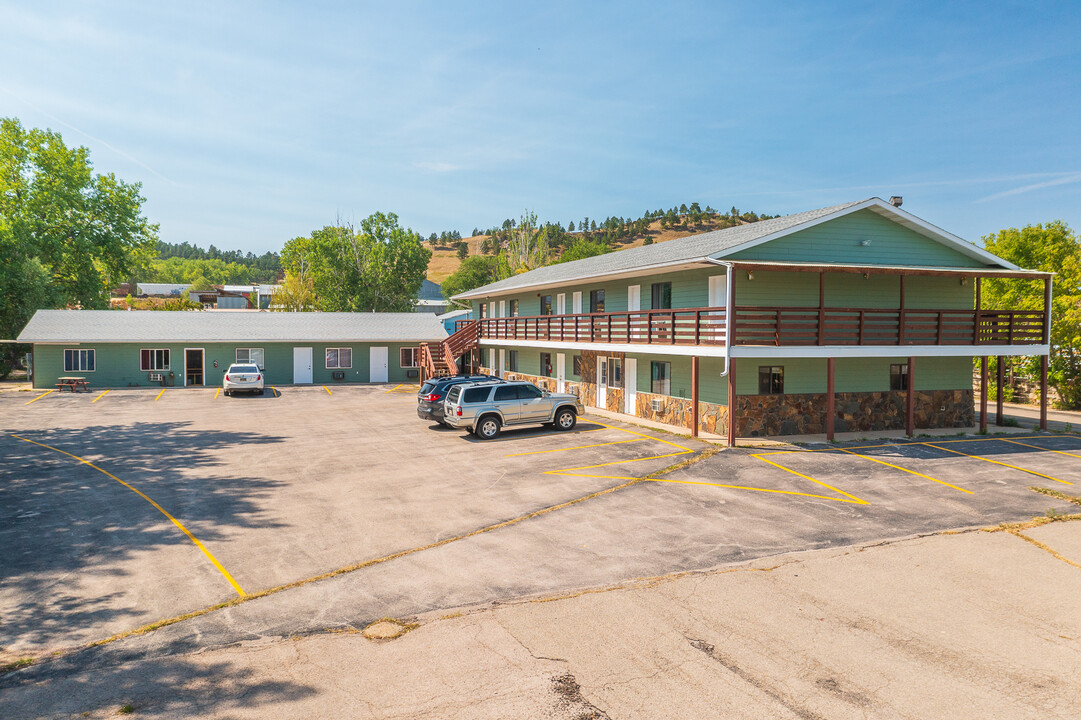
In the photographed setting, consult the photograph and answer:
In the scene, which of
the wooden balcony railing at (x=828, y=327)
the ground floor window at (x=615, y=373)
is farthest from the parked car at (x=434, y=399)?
Answer: the ground floor window at (x=615, y=373)

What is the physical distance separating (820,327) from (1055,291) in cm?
2491

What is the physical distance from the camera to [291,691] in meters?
6.38

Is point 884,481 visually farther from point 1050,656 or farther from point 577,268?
point 577,268

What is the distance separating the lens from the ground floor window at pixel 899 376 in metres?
23.5

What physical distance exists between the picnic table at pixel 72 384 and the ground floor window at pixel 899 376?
4285 cm

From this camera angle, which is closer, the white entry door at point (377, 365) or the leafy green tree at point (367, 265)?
the white entry door at point (377, 365)

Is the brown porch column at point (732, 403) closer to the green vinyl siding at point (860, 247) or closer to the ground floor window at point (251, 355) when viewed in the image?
the green vinyl siding at point (860, 247)

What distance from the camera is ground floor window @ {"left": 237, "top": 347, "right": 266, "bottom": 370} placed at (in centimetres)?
4191

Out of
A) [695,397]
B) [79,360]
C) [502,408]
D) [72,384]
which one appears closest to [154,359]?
[79,360]

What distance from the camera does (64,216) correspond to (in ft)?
176

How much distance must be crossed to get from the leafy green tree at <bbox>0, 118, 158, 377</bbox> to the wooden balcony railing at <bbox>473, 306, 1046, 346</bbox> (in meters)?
47.4

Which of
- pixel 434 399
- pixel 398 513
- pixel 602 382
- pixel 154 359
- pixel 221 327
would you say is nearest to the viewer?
pixel 398 513

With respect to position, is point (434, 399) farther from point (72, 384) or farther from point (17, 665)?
point (72, 384)

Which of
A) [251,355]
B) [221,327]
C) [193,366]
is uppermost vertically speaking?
[221,327]
